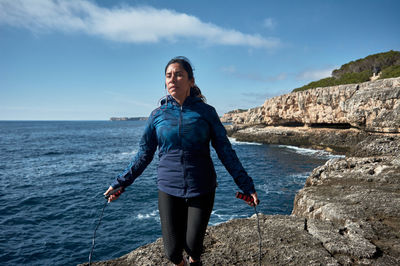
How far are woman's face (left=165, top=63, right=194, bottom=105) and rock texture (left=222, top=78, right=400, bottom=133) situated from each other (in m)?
31.3

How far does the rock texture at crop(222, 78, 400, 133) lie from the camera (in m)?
26.4

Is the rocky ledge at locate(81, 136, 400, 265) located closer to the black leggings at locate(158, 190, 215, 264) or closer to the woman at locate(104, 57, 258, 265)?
the black leggings at locate(158, 190, 215, 264)

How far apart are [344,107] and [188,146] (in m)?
35.9

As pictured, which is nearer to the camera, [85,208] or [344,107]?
[85,208]

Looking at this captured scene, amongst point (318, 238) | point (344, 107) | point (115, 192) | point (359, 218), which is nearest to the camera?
point (115, 192)

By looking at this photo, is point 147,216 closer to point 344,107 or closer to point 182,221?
point 182,221

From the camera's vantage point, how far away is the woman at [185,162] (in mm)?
2346

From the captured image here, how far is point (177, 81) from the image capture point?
8.12ft

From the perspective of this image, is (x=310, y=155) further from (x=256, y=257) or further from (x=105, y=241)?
(x=256, y=257)

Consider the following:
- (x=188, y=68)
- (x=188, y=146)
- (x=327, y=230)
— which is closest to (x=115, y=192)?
(x=188, y=146)

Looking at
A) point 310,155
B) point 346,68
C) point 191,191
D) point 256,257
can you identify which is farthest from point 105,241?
point 346,68

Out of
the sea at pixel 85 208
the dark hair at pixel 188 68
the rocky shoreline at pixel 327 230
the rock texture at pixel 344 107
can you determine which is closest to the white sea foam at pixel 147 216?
the sea at pixel 85 208

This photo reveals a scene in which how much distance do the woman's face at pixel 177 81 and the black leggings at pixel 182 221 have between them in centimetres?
106

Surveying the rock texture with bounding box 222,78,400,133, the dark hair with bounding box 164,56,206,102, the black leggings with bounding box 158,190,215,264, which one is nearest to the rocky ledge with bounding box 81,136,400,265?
the black leggings with bounding box 158,190,215,264
